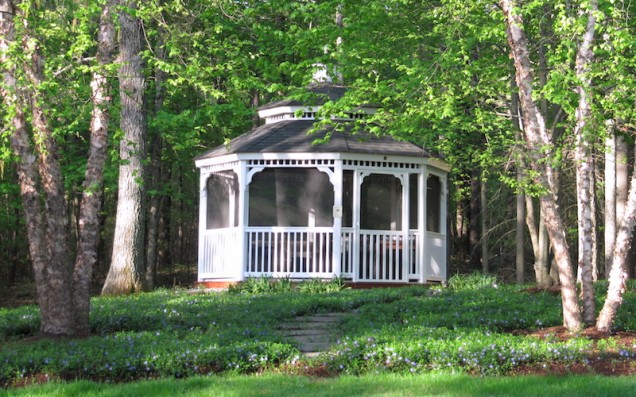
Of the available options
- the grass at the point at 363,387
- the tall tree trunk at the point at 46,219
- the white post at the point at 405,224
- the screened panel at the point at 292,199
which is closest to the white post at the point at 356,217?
the screened panel at the point at 292,199

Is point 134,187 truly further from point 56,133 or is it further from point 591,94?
point 591,94

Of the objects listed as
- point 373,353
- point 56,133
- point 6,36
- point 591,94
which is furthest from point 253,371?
point 591,94

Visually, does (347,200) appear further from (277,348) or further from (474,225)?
(474,225)

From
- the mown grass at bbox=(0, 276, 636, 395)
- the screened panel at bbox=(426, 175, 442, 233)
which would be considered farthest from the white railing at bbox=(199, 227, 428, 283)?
the mown grass at bbox=(0, 276, 636, 395)

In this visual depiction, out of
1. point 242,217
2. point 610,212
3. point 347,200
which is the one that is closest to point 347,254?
point 347,200

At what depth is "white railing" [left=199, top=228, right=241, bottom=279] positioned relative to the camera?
19.2 m

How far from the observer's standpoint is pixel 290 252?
19.0m

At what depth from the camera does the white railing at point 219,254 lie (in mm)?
19234

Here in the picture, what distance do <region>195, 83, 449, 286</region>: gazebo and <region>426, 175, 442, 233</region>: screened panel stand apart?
2.2 inches

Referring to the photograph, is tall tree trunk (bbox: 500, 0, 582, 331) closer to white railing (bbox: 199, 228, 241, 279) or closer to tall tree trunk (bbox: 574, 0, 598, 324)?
tall tree trunk (bbox: 574, 0, 598, 324)

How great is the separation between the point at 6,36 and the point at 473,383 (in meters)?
6.24

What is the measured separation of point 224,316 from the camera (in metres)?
11.8

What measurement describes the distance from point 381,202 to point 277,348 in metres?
11.2

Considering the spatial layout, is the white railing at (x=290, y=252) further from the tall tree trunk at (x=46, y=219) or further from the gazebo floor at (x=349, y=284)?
the tall tree trunk at (x=46, y=219)
